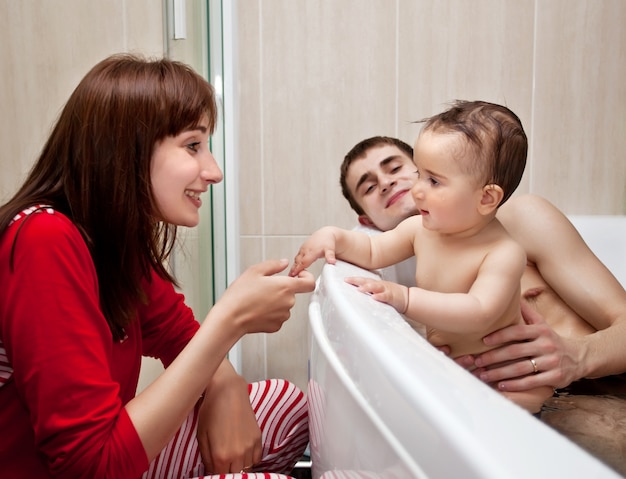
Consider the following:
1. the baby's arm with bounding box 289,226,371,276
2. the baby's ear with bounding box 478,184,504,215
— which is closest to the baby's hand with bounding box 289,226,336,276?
the baby's arm with bounding box 289,226,371,276

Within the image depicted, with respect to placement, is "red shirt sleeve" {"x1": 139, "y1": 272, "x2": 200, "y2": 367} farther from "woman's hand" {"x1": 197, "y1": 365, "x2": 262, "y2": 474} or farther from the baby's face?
the baby's face

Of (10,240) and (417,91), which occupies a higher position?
(417,91)

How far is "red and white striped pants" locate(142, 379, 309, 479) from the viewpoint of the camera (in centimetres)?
90

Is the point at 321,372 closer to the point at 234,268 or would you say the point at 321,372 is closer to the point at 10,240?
the point at 10,240

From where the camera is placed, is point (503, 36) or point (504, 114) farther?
point (503, 36)

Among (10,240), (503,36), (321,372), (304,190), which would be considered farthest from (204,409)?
(503,36)

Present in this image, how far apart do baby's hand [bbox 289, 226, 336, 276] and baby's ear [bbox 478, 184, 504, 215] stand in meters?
0.23

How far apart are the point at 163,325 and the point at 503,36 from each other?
1.34m

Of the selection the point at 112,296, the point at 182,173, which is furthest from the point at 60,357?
the point at 182,173

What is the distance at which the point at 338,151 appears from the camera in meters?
1.77

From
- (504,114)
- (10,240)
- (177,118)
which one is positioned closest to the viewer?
Result: (10,240)

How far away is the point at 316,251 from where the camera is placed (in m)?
0.92

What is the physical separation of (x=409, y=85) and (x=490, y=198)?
0.98 meters

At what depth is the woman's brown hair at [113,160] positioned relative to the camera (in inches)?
27.1
